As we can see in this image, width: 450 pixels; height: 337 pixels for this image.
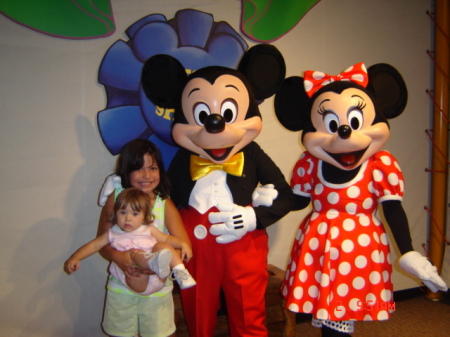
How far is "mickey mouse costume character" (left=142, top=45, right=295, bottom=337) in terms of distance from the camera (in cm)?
127

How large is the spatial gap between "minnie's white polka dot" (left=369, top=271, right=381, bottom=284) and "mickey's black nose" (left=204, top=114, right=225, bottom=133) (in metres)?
0.70

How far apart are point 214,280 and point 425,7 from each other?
7.01 ft

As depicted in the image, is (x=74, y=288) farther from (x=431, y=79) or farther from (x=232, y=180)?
(x=431, y=79)

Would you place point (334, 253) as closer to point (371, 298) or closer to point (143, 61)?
point (371, 298)

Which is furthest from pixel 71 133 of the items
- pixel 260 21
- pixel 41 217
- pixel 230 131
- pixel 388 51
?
pixel 388 51

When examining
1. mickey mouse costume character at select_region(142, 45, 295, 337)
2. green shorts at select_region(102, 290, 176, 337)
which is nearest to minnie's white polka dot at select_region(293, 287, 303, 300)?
mickey mouse costume character at select_region(142, 45, 295, 337)

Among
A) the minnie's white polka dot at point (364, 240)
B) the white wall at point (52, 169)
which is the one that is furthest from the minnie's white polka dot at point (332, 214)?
the white wall at point (52, 169)

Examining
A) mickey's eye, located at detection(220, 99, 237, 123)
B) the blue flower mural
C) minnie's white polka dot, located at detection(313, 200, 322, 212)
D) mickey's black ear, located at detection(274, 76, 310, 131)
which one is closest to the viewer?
mickey's eye, located at detection(220, 99, 237, 123)

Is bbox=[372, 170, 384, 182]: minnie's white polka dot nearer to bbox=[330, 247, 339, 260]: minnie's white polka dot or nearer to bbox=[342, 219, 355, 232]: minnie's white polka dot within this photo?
bbox=[342, 219, 355, 232]: minnie's white polka dot

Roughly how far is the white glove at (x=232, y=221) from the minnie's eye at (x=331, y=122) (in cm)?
39

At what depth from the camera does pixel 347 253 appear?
4.13 ft

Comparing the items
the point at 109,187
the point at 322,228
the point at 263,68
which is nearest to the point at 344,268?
the point at 322,228

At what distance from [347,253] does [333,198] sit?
19 cm

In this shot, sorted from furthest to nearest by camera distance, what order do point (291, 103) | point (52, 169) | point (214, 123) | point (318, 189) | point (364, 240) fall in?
point (52, 169), point (291, 103), point (318, 189), point (364, 240), point (214, 123)
